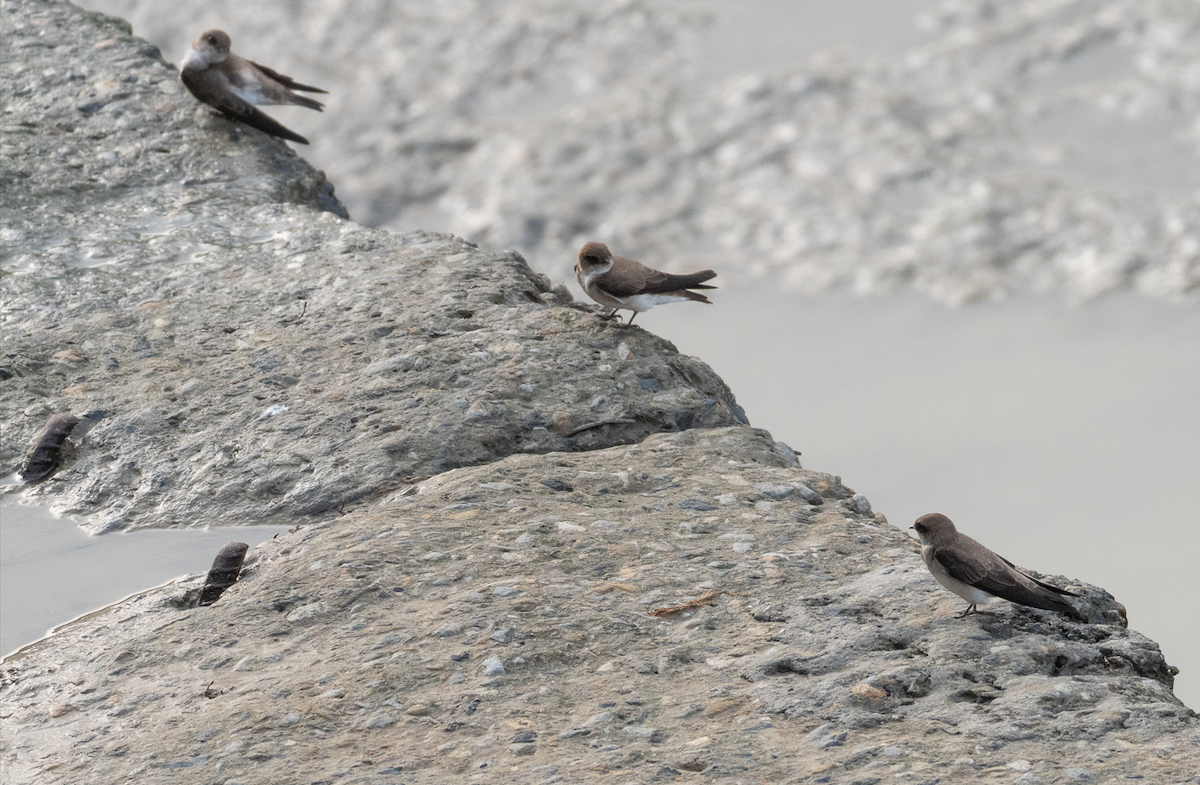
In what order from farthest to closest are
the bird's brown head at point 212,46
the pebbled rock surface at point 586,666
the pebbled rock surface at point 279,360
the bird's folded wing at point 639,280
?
1. the bird's brown head at point 212,46
2. the bird's folded wing at point 639,280
3. the pebbled rock surface at point 279,360
4. the pebbled rock surface at point 586,666

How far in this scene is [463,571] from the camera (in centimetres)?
266

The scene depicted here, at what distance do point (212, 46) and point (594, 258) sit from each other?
1.91 m

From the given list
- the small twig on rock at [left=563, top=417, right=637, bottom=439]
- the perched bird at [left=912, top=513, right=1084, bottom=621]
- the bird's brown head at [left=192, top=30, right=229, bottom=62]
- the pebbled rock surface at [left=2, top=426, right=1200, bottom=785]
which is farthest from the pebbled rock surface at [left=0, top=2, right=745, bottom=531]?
the perched bird at [left=912, top=513, right=1084, bottom=621]

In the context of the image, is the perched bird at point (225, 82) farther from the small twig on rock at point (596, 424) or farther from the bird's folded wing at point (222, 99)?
the small twig on rock at point (596, 424)

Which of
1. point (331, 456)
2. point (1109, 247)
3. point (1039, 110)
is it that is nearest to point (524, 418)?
point (331, 456)

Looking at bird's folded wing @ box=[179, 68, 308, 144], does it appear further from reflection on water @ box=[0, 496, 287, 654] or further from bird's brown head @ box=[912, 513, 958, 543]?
bird's brown head @ box=[912, 513, 958, 543]

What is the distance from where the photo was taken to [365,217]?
12.0 meters

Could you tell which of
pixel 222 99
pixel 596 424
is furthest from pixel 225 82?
pixel 596 424

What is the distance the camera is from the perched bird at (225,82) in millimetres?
4781

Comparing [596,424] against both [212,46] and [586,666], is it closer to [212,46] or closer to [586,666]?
[586,666]

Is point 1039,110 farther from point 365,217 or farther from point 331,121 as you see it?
point 331,121

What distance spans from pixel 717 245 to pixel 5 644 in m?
8.19

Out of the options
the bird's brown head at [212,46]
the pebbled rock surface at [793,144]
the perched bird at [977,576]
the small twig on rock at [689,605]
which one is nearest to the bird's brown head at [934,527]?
the perched bird at [977,576]

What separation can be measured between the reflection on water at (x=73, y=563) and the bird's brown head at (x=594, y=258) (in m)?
1.52
